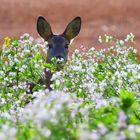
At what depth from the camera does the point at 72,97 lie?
16.1 ft

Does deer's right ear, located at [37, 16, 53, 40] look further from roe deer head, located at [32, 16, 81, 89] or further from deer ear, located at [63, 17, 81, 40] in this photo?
deer ear, located at [63, 17, 81, 40]

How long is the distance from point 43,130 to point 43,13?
27949mm

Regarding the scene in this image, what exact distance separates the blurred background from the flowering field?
684 inches

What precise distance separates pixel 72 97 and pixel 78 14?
26.0 metres

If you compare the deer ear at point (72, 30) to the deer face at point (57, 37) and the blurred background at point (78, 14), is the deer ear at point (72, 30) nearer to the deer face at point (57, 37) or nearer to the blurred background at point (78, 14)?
the deer face at point (57, 37)

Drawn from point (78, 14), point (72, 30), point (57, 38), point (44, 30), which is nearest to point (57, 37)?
point (57, 38)

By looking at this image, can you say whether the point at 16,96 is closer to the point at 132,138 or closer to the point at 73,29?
the point at 132,138

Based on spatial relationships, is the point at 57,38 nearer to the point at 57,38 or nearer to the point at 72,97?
the point at 57,38

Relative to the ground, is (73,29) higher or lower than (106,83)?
higher

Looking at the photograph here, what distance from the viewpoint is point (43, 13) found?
31.2 m

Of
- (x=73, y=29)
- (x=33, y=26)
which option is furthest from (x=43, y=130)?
(x=33, y=26)

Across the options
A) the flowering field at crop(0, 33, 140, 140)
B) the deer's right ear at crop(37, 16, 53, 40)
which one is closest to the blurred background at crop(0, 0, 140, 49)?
the deer's right ear at crop(37, 16, 53, 40)

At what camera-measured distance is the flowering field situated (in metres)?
3.46

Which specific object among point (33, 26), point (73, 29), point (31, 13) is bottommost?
point (73, 29)
